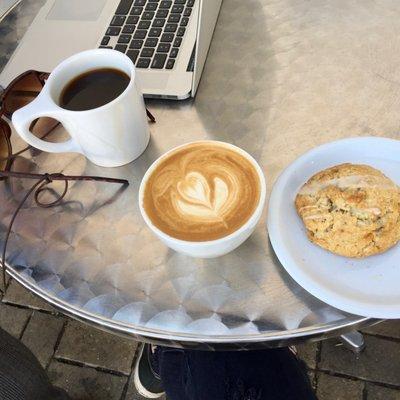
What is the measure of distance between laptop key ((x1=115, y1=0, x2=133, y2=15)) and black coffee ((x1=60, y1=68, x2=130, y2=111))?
25cm

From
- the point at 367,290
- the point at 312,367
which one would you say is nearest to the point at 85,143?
the point at 367,290

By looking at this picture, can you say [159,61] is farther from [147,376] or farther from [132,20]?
[147,376]

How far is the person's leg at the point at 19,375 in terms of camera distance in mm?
747

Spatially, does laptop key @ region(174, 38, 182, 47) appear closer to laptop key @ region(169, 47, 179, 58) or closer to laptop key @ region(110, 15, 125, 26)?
laptop key @ region(169, 47, 179, 58)

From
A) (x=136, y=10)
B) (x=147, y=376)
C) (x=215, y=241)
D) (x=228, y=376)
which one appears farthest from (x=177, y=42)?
(x=147, y=376)

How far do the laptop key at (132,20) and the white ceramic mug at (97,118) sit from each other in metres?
0.21

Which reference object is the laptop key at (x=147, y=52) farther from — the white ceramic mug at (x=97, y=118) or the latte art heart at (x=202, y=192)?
the latte art heart at (x=202, y=192)

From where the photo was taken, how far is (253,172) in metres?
0.61

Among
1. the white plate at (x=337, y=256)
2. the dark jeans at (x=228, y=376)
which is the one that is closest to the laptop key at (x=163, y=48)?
the white plate at (x=337, y=256)

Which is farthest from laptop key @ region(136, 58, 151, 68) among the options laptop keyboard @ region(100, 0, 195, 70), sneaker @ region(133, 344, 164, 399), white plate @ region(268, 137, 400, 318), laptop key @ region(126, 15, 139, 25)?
sneaker @ region(133, 344, 164, 399)

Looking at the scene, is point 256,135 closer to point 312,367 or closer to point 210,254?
point 210,254

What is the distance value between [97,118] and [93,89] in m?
0.08

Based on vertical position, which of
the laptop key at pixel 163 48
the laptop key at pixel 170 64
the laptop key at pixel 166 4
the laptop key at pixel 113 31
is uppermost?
the laptop key at pixel 166 4

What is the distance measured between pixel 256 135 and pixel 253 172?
15cm
